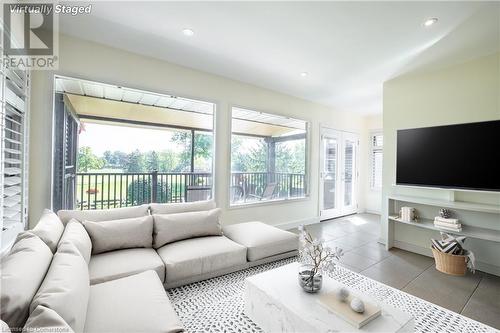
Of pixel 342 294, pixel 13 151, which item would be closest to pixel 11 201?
pixel 13 151

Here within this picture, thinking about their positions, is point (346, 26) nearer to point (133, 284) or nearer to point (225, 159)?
point (225, 159)

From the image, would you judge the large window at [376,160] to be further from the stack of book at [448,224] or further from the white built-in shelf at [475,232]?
the stack of book at [448,224]

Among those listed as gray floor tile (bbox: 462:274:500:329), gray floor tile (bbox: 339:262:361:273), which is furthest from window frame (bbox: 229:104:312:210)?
gray floor tile (bbox: 462:274:500:329)

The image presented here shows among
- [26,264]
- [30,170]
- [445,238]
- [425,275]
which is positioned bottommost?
[425,275]

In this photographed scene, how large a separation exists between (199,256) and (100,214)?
116cm

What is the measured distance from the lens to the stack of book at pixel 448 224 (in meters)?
2.83

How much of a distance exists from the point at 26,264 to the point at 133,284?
63 centimetres

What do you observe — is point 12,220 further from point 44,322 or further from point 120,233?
point 44,322

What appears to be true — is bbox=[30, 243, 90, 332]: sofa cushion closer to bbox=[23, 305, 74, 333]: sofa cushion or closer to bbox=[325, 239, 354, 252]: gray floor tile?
bbox=[23, 305, 74, 333]: sofa cushion

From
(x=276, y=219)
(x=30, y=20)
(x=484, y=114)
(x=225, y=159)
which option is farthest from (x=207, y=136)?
(x=484, y=114)

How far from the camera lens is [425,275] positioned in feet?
8.80

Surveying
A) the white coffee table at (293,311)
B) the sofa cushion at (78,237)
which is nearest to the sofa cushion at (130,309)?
the sofa cushion at (78,237)

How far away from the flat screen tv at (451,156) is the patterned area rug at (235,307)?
167cm

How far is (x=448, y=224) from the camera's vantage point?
2.89 meters
